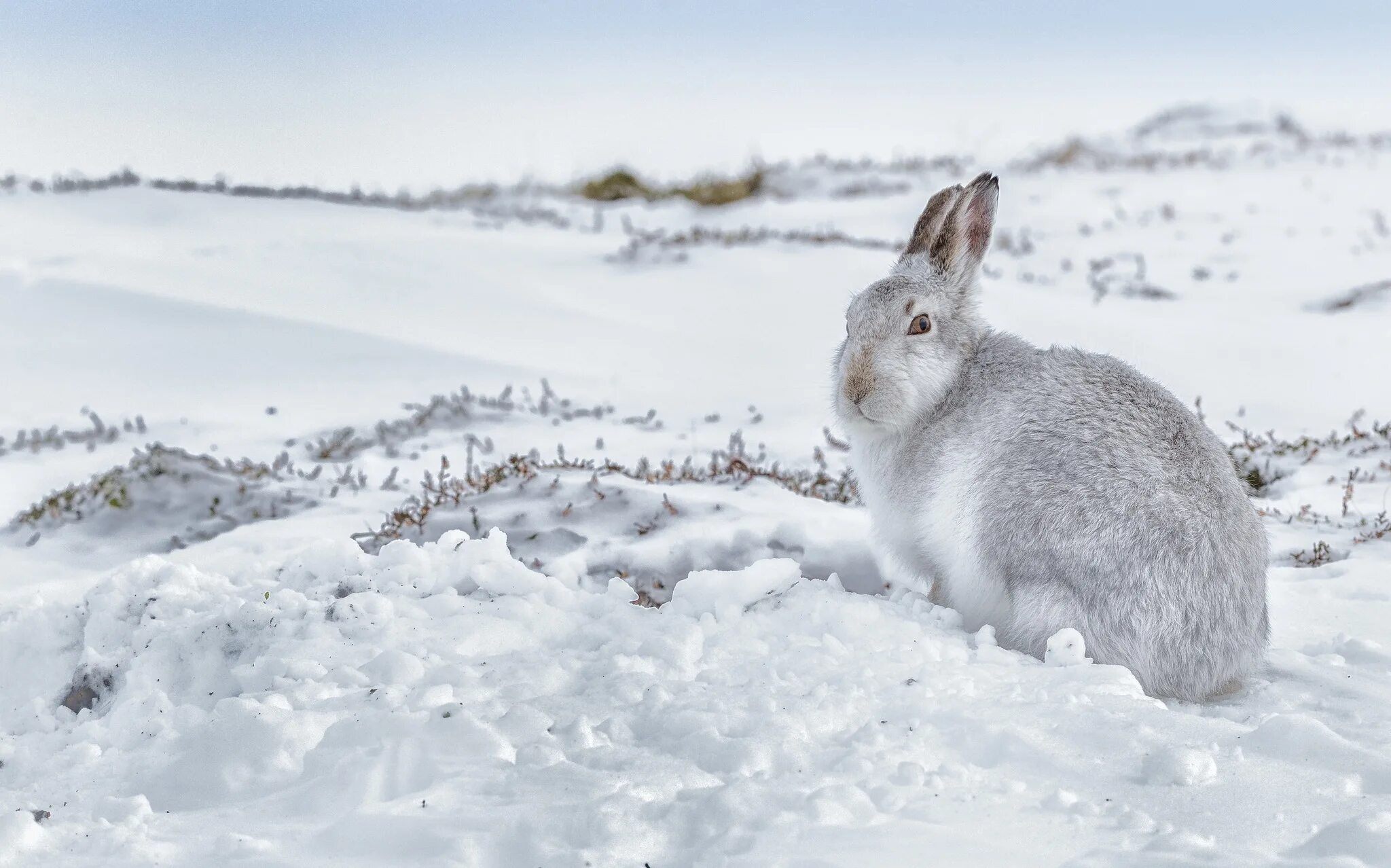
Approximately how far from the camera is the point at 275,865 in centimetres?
343

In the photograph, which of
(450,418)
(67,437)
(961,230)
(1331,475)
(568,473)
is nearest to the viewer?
(961,230)

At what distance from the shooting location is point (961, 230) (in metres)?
5.85

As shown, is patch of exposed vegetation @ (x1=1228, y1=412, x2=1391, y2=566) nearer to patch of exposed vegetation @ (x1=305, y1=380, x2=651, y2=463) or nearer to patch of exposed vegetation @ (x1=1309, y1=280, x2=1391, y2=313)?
patch of exposed vegetation @ (x1=305, y1=380, x2=651, y2=463)

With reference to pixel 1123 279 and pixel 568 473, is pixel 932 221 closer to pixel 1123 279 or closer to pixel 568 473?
pixel 568 473

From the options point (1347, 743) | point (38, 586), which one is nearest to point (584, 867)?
point (1347, 743)

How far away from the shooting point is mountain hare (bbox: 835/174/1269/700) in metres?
4.68

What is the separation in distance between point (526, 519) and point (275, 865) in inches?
138

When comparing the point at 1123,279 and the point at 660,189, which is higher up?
the point at 660,189

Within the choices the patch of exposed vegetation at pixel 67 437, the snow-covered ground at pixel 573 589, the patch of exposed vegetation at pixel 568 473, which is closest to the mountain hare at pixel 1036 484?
the snow-covered ground at pixel 573 589

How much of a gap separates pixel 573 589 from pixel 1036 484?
2019 mm

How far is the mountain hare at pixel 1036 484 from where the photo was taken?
15.4 ft

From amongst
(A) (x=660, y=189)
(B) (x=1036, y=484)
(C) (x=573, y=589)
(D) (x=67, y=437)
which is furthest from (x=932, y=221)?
(A) (x=660, y=189)

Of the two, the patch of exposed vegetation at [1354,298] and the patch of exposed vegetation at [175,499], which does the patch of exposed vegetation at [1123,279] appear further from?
the patch of exposed vegetation at [175,499]

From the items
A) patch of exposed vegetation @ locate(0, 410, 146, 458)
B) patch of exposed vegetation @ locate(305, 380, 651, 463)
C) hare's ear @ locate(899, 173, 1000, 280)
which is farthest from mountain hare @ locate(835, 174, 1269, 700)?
patch of exposed vegetation @ locate(0, 410, 146, 458)
